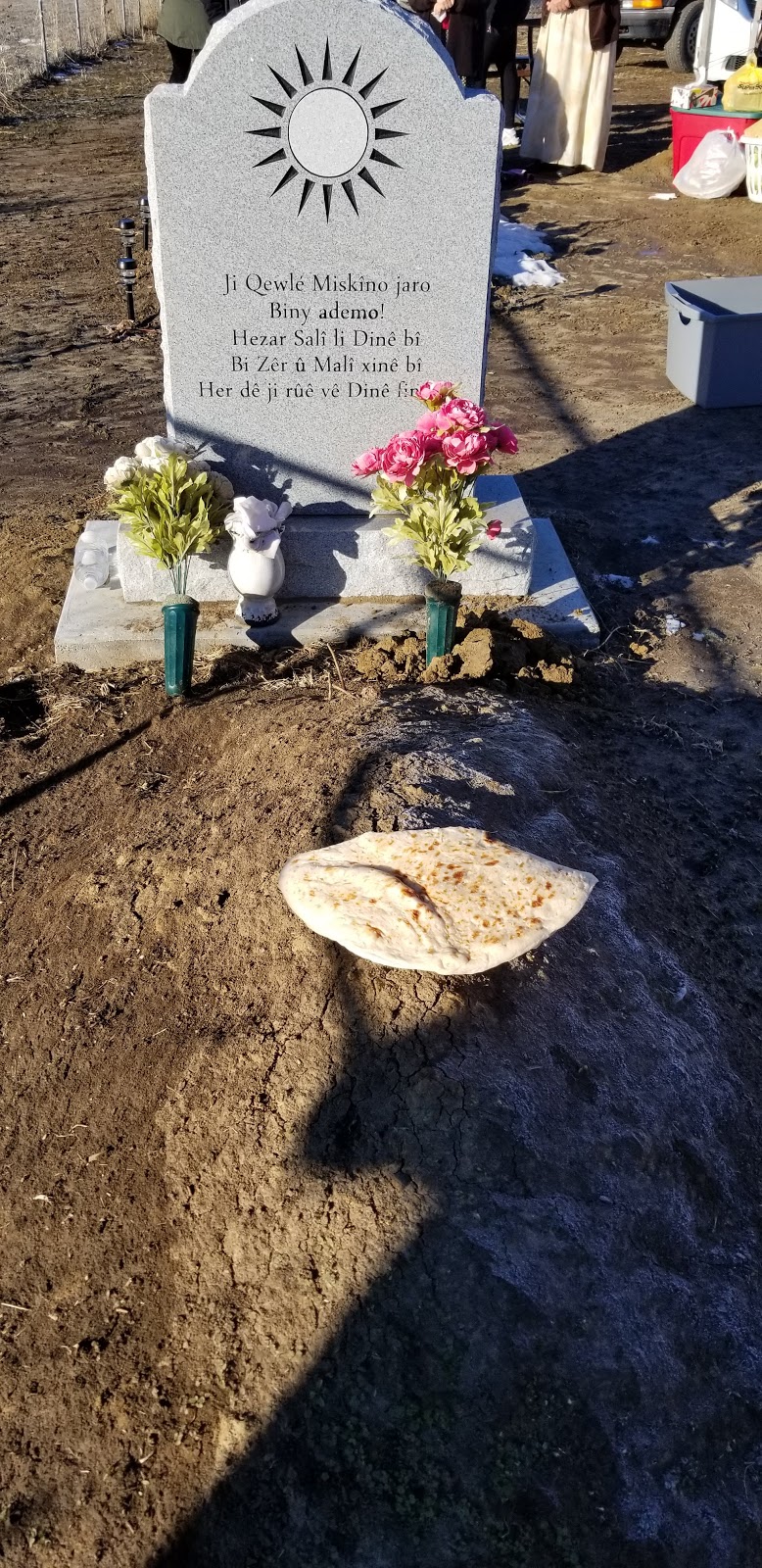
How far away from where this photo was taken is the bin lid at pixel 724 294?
292 inches

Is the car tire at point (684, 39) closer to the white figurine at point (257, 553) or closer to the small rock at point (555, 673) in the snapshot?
the white figurine at point (257, 553)

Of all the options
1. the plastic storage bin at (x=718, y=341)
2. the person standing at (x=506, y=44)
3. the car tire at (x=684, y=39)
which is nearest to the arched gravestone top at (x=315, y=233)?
the plastic storage bin at (x=718, y=341)

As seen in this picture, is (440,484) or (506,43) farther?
(506,43)

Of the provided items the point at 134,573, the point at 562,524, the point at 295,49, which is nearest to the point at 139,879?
the point at 134,573

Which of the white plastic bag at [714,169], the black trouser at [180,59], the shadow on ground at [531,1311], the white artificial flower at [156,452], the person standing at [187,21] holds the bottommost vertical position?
the shadow on ground at [531,1311]

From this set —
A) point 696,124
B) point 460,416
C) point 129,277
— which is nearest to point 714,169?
point 696,124

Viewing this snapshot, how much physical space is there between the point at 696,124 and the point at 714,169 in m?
0.61

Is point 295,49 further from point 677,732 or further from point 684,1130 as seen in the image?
point 684,1130

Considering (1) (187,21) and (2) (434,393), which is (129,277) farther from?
(2) (434,393)

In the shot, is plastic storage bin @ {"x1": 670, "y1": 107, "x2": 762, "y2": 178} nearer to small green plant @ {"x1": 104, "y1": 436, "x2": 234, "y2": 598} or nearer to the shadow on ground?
small green plant @ {"x1": 104, "y1": 436, "x2": 234, "y2": 598}

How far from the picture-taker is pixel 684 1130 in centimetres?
270

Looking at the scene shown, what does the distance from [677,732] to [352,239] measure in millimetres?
2165

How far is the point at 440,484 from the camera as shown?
14.6ft

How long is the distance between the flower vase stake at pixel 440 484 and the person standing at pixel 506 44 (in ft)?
35.2
